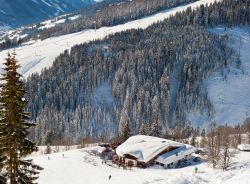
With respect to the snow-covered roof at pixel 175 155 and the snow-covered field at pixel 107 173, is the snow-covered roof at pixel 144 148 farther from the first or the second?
the snow-covered field at pixel 107 173

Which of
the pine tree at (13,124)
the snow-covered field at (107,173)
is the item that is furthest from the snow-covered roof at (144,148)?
the pine tree at (13,124)

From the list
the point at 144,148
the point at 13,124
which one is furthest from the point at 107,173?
the point at 13,124

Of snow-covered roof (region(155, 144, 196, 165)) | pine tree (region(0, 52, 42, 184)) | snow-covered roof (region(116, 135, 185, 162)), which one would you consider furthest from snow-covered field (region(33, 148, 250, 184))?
pine tree (region(0, 52, 42, 184))

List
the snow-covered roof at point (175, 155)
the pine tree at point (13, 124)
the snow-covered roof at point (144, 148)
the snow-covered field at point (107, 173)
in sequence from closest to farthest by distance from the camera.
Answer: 1. the pine tree at point (13, 124)
2. the snow-covered field at point (107, 173)
3. the snow-covered roof at point (175, 155)
4. the snow-covered roof at point (144, 148)

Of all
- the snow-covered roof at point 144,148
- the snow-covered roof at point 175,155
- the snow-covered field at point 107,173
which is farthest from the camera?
the snow-covered roof at point 144,148

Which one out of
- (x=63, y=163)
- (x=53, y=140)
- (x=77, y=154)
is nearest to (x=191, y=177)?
(x=63, y=163)
